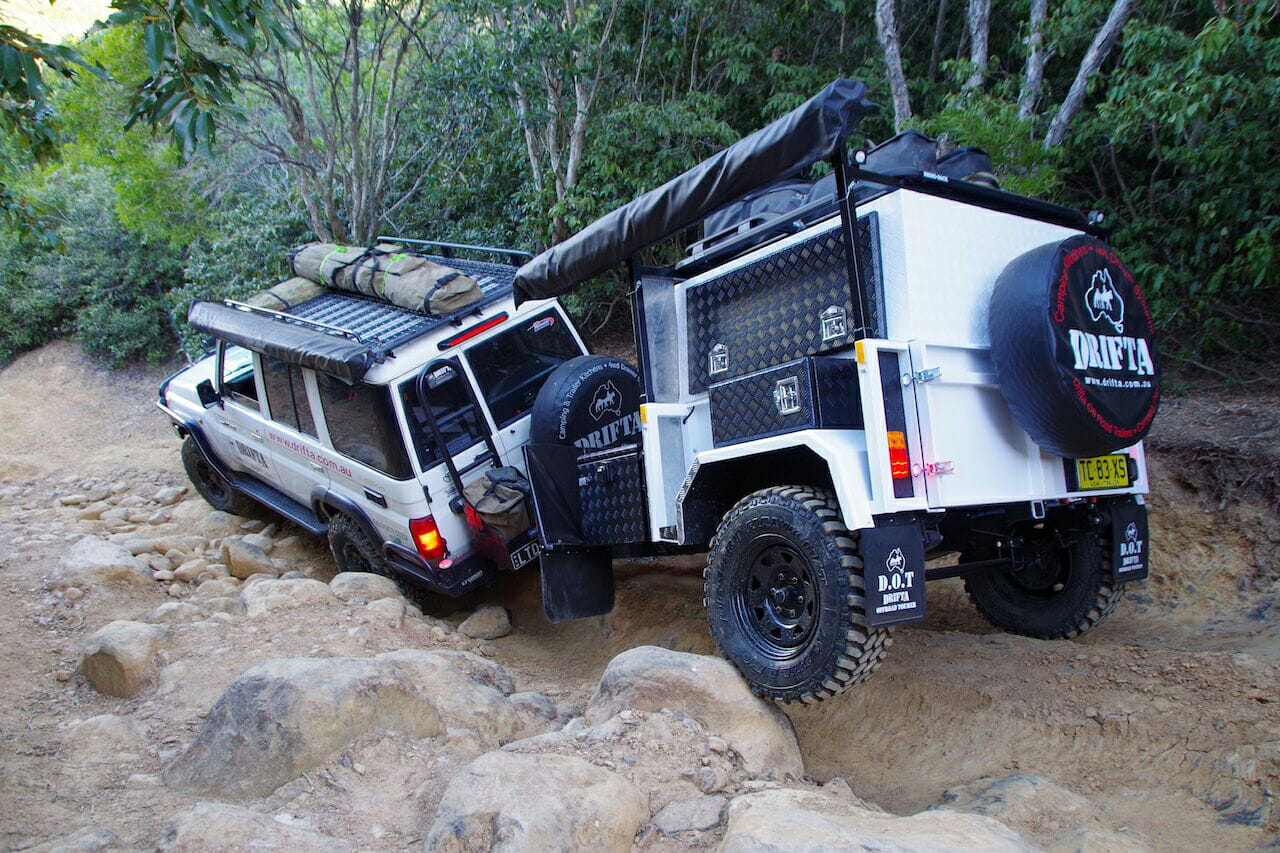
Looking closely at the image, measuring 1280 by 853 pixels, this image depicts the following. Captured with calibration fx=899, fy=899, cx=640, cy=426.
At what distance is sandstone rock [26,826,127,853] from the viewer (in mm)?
2686

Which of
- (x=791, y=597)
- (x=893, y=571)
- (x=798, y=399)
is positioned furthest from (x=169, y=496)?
(x=893, y=571)

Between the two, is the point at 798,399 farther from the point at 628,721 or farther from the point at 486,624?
the point at 486,624

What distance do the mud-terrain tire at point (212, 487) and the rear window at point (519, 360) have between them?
322 centimetres

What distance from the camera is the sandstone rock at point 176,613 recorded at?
17.5 feet

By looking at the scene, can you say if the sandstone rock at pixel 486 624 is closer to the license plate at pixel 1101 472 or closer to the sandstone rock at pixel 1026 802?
the sandstone rock at pixel 1026 802

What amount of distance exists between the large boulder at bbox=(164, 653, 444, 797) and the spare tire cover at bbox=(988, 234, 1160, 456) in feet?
9.22

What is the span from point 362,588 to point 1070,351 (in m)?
4.26

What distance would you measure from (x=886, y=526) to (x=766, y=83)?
8738 millimetres

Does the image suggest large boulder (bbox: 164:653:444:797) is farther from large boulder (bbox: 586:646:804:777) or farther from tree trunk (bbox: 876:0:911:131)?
tree trunk (bbox: 876:0:911:131)

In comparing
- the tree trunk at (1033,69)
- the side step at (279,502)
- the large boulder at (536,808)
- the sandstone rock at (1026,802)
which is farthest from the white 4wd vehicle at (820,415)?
the tree trunk at (1033,69)

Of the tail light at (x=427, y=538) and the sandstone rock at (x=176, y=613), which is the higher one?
the tail light at (x=427, y=538)

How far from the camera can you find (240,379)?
751 cm

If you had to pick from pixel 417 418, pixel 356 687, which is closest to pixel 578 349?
pixel 417 418

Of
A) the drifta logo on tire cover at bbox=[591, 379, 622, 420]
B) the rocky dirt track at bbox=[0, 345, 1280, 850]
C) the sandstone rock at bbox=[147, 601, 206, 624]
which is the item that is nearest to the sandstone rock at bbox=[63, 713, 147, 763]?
the rocky dirt track at bbox=[0, 345, 1280, 850]
